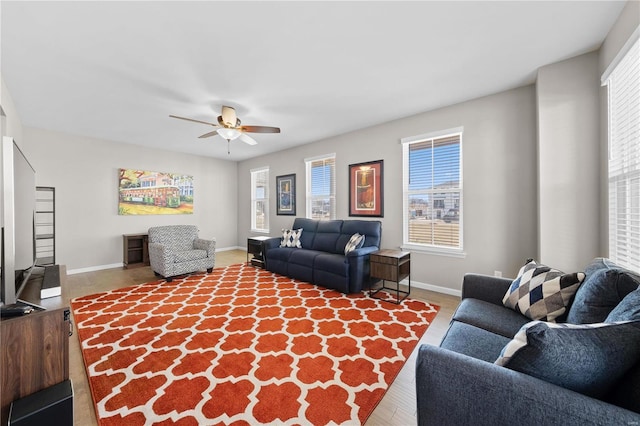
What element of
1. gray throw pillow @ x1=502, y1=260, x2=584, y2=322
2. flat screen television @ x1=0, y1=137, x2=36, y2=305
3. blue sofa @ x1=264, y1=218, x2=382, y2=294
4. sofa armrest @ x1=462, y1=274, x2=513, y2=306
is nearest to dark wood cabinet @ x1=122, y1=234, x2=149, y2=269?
blue sofa @ x1=264, y1=218, x2=382, y2=294

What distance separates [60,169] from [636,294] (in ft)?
22.3

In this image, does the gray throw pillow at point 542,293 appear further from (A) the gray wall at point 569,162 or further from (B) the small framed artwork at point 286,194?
(B) the small framed artwork at point 286,194

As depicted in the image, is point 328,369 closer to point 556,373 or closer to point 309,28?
point 556,373

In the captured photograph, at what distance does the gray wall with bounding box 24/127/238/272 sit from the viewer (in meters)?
4.33

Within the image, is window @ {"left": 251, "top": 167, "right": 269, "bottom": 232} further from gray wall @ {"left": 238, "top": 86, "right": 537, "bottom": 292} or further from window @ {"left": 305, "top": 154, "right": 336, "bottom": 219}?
gray wall @ {"left": 238, "top": 86, "right": 537, "bottom": 292}

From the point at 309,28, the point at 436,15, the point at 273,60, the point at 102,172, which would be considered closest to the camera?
the point at 436,15

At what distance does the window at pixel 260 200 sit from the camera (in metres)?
6.36

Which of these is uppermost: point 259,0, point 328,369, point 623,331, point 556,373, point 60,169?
point 259,0

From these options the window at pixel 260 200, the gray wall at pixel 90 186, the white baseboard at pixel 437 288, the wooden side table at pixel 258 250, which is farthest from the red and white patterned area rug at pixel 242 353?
the window at pixel 260 200

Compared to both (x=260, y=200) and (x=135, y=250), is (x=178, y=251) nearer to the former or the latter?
(x=135, y=250)

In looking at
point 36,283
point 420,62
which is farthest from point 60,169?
point 420,62

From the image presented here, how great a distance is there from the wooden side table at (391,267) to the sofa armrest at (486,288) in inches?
41.2

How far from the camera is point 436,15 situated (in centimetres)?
183

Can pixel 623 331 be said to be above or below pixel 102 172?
below
